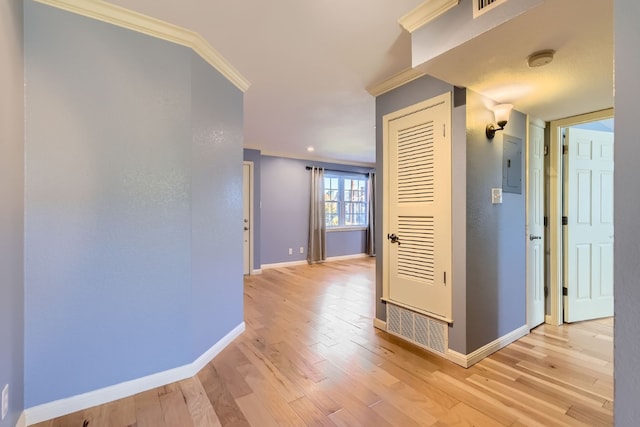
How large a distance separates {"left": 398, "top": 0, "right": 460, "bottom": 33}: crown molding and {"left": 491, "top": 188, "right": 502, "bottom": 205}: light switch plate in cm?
137

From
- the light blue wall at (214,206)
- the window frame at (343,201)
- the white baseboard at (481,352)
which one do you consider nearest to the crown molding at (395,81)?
the light blue wall at (214,206)

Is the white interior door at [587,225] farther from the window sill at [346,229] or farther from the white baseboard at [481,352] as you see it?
the window sill at [346,229]

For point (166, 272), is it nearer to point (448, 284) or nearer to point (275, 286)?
point (448, 284)

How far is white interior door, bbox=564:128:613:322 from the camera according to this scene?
114 inches

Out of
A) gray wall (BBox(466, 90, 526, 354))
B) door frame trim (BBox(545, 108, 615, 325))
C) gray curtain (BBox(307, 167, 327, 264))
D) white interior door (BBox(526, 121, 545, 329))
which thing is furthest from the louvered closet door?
gray curtain (BBox(307, 167, 327, 264))

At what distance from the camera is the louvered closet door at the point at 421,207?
7.13ft

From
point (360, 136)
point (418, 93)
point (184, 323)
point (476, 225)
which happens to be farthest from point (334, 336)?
point (360, 136)

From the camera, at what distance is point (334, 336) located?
2.59m

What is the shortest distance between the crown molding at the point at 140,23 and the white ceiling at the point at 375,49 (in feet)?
0.18

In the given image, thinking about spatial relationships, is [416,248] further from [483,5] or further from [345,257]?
[345,257]

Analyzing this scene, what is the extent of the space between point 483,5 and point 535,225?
2.22 m

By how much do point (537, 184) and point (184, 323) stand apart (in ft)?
11.1
